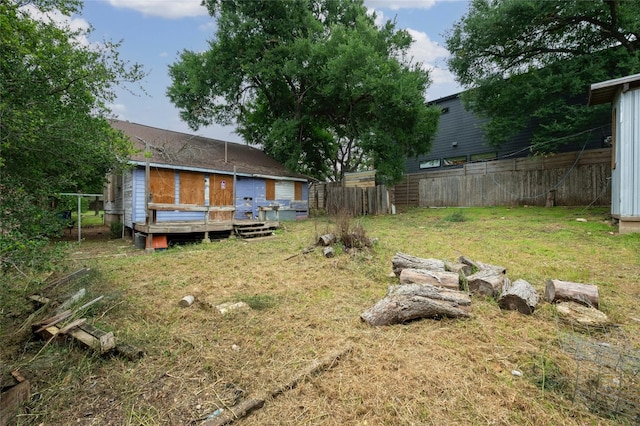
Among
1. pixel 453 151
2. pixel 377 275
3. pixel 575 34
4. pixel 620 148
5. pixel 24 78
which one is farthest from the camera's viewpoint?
pixel 453 151

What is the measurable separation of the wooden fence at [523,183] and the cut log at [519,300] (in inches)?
470

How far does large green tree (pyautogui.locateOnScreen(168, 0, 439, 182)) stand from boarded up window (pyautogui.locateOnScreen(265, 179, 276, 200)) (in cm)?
192

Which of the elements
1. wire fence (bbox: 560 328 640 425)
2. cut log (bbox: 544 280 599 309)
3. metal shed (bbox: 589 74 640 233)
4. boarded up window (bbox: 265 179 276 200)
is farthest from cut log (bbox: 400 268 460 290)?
boarded up window (bbox: 265 179 276 200)

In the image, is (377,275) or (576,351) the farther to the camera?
(377,275)

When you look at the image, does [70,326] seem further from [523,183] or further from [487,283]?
[523,183]

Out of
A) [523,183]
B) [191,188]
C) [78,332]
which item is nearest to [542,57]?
[523,183]

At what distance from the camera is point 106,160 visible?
373 cm

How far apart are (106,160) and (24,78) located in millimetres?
1224

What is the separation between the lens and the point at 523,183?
1375cm

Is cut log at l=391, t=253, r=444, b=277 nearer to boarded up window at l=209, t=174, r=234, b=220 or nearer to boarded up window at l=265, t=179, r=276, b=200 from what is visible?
boarded up window at l=209, t=174, r=234, b=220

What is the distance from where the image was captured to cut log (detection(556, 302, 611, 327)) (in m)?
2.86

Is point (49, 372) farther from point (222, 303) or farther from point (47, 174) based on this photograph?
point (47, 174)

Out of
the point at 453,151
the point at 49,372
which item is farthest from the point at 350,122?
the point at 49,372

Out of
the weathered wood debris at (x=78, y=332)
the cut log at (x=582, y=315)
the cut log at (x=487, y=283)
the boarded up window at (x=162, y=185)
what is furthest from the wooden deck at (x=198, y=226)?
the cut log at (x=582, y=315)
